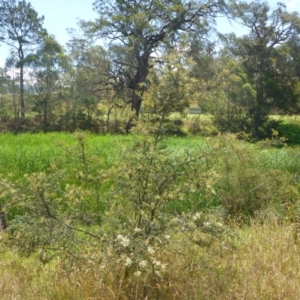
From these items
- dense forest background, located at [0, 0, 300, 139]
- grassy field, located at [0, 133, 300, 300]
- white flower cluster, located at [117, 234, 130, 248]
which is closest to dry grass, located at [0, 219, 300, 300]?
grassy field, located at [0, 133, 300, 300]

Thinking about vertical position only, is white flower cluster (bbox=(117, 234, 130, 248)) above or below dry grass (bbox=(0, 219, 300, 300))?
above

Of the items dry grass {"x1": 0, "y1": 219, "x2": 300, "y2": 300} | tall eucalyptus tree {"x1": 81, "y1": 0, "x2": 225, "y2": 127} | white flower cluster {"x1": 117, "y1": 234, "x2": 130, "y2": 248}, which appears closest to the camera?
white flower cluster {"x1": 117, "y1": 234, "x2": 130, "y2": 248}

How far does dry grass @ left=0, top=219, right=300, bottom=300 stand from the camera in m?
3.18

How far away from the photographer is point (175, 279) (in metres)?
3.35

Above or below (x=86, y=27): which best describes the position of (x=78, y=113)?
below

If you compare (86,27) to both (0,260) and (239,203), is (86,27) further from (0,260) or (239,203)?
(0,260)

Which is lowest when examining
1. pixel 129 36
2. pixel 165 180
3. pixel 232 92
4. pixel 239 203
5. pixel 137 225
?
pixel 239 203

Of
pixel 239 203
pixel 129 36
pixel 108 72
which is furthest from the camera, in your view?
pixel 108 72

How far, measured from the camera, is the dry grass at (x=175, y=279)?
318cm

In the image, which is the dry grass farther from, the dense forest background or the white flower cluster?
the dense forest background

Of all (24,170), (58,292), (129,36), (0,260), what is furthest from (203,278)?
(129,36)

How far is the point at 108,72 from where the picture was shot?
25906 millimetres

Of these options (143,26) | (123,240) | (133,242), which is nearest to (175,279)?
(133,242)

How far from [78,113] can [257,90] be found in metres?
11.9
